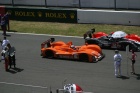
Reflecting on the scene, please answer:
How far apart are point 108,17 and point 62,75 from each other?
9.89 meters

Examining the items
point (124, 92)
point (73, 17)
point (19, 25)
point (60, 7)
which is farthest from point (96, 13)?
point (124, 92)

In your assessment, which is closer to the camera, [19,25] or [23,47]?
[23,47]

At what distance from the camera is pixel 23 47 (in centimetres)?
2259

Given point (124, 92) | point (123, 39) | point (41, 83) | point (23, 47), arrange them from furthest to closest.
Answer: point (23, 47)
point (123, 39)
point (41, 83)
point (124, 92)

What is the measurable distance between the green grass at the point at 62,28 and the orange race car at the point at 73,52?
4.85 metres

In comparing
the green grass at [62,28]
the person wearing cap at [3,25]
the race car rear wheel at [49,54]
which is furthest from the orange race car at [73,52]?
the person wearing cap at [3,25]

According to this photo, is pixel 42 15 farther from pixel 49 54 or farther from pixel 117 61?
pixel 117 61

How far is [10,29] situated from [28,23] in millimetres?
1715

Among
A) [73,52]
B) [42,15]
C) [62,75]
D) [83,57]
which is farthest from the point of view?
[42,15]

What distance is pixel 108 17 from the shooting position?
86.2ft

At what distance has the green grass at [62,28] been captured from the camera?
25344 mm

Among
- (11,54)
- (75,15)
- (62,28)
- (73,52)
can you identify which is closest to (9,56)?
(11,54)

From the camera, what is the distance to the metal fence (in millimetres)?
27094

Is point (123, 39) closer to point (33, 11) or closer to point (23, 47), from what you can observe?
point (23, 47)
